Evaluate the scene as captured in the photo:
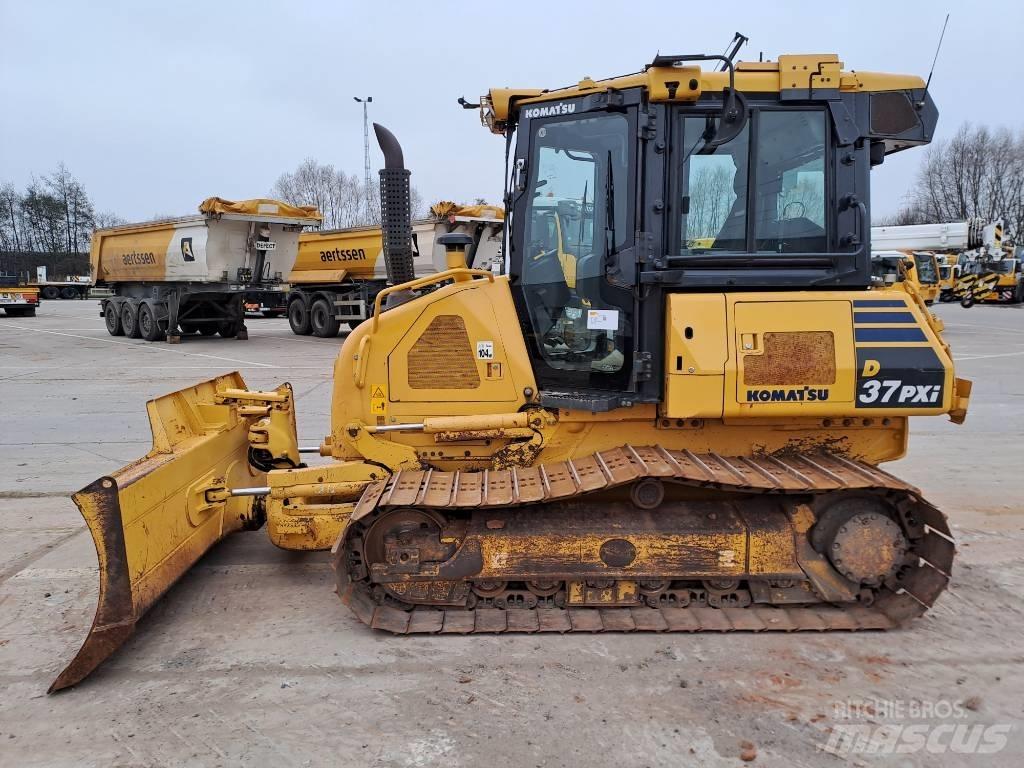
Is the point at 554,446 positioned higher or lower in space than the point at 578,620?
higher

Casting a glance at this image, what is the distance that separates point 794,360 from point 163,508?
3.54 metres

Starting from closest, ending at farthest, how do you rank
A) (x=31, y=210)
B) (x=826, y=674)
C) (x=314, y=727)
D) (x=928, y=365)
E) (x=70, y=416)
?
(x=314, y=727), (x=826, y=674), (x=928, y=365), (x=70, y=416), (x=31, y=210)

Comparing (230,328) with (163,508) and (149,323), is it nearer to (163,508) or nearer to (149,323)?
(149,323)

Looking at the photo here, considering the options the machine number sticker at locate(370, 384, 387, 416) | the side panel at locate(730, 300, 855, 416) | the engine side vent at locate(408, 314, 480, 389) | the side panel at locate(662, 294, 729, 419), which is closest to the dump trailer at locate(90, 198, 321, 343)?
the machine number sticker at locate(370, 384, 387, 416)

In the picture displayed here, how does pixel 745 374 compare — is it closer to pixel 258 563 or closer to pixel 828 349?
pixel 828 349

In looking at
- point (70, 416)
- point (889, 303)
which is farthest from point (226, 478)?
point (70, 416)

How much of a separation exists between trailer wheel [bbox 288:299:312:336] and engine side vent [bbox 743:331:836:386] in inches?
730

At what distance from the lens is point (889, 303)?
3.75 m

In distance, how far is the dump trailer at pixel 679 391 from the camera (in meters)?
3.67

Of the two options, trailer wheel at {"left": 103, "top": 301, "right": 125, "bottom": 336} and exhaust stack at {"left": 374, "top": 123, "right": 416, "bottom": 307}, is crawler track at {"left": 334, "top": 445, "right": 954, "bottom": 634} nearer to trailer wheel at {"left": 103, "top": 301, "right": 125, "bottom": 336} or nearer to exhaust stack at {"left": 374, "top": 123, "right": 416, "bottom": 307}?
exhaust stack at {"left": 374, "top": 123, "right": 416, "bottom": 307}

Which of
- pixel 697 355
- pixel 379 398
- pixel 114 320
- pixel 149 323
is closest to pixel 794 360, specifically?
pixel 697 355

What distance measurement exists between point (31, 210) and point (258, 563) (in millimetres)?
77173

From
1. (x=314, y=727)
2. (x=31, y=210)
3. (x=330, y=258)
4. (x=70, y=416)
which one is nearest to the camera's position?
(x=314, y=727)

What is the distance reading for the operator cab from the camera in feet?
12.2
